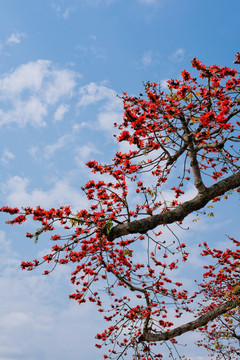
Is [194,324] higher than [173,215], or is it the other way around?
[173,215]

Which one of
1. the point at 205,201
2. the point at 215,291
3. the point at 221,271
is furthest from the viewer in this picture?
the point at 215,291

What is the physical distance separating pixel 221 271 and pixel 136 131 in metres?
5.19

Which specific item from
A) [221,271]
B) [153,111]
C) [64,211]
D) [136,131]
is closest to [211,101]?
[153,111]

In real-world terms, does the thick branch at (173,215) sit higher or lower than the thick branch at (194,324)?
higher

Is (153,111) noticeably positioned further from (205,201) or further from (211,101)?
(205,201)

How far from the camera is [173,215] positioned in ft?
15.4

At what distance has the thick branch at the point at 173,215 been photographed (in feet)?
15.2

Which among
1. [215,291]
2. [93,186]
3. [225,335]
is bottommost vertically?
[225,335]

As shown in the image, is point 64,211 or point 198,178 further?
point 198,178

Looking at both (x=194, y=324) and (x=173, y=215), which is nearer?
(x=173, y=215)

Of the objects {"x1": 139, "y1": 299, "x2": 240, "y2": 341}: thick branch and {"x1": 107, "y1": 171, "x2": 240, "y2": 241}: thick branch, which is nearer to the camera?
{"x1": 107, "y1": 171, "x2": 240, "y2": 241}: thick branch

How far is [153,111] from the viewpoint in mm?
4961

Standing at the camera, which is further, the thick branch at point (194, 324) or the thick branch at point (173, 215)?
the thick branch at point (194, 324)

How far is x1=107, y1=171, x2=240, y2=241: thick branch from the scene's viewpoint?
462cm
